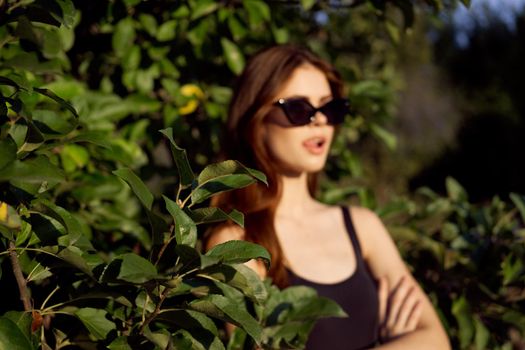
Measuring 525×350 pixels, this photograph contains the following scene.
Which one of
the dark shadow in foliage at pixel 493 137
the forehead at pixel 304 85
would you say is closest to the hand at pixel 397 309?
the forehead at pixel 304 85

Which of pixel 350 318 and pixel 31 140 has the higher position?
pixel 31 140

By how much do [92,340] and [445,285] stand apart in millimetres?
1431

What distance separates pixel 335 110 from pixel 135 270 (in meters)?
1.29

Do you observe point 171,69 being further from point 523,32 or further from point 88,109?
point 523,32

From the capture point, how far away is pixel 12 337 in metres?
1.08

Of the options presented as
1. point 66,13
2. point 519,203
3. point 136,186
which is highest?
point 66,13

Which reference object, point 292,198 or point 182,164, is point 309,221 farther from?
point 182,164

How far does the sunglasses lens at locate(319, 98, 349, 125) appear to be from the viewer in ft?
7.13

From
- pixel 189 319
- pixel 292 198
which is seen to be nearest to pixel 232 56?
pixel 292 198

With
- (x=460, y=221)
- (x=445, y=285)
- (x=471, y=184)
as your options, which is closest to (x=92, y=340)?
(x=445, y=285)

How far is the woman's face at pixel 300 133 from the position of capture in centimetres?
214

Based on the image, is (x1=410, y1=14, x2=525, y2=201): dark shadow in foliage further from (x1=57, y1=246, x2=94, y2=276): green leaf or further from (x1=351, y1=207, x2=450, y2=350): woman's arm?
(x1=57, y1=246, x2=94, y2=276): green leaf

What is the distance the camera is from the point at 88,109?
1937 mm

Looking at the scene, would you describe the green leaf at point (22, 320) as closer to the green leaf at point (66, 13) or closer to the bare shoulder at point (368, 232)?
the green leaf at point (66, 13)
